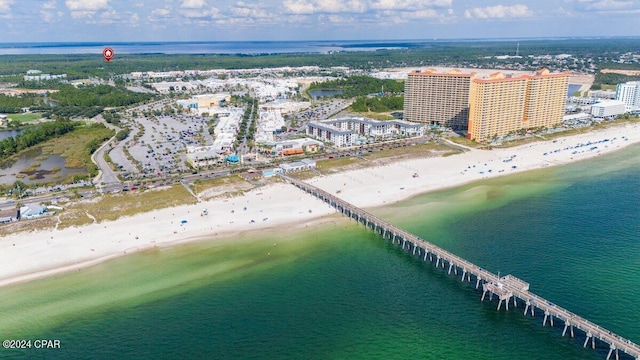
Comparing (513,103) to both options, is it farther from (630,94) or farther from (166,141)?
(166,141)

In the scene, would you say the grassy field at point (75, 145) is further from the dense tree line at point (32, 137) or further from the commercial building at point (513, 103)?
the commercial building at point (513, 103)

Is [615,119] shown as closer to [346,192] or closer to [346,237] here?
[346,192]

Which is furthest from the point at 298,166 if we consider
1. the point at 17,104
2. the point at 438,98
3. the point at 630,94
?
the point at 17,104

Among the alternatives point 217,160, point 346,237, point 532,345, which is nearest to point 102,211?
point 217,160

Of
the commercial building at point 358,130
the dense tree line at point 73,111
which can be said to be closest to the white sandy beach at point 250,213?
the commercial building at point 358,130

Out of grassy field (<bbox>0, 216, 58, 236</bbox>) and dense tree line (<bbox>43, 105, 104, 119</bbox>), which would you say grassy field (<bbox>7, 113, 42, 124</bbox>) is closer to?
dense tree line (<bbox>43, 105, 104, 119</bbox>)

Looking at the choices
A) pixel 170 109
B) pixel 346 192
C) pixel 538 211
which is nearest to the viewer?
pixel 538 211

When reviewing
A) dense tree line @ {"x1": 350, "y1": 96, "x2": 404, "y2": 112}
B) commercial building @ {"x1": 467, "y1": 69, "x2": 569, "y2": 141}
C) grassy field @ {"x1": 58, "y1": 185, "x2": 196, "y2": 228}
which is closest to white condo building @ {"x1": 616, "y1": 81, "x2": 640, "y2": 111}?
commercial building @ {"x1": 467, "y1": 69, "x2": 569, "y2": 141}
